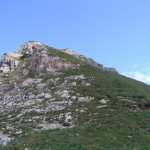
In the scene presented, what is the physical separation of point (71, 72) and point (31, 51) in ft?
88.6

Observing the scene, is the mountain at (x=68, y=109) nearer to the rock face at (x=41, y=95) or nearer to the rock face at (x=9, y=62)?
the rock face at (x=41, y=95)

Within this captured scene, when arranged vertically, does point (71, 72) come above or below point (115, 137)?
above

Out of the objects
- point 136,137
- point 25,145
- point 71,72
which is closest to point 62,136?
point 25,145

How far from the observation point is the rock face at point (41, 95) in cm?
3012

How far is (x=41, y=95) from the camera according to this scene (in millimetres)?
41094

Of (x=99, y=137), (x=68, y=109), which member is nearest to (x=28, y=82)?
(x=68, y=109)

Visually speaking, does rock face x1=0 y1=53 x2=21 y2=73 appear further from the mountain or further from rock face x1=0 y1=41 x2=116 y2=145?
the mountain

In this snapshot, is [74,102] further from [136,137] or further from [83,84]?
[136,137]

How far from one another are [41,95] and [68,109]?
28.9ft

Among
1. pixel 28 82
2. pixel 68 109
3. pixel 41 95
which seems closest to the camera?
pixel 68 109

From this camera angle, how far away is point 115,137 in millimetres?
23016

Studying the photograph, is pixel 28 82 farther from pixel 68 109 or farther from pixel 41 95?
pixel 68 109

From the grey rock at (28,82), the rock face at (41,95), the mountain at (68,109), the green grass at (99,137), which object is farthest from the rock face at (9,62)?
the green grass at (99,137)

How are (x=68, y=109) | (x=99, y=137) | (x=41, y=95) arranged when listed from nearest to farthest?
(x=99, y=137)
(x=68, y=109)
(x=41, y=95)
